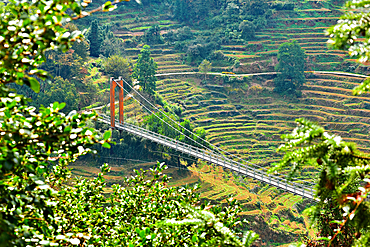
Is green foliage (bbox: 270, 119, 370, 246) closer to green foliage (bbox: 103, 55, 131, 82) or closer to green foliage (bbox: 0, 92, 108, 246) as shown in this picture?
green foliage (bbox: 0, 92, 108, 246)

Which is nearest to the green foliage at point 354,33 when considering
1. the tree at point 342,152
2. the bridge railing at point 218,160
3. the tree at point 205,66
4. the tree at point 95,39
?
the tree at point 342,152

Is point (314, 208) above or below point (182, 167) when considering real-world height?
above

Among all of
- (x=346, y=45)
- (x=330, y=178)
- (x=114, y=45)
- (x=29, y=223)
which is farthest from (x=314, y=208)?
(x=114, y=45)

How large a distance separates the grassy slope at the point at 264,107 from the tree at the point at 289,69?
2.61 ft

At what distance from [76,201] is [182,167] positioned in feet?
51.4

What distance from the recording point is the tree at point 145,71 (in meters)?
21.3

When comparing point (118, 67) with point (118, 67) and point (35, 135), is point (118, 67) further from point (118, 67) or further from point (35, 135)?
point (35, 135)

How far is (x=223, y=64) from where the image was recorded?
95.3 ft

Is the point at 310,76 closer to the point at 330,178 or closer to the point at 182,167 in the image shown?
the point at 182,167

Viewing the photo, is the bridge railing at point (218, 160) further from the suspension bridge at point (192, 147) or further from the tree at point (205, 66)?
the tree at point (205, 66)

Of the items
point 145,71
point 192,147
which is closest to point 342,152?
point 192,147

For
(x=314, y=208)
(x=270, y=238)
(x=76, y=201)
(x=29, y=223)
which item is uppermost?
(x=314, y=208)

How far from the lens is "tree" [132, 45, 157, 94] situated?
21344mm

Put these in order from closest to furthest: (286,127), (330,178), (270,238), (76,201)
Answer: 1. (330,178)
2. (76,201)
3. (270,238)
4. (286,127)
